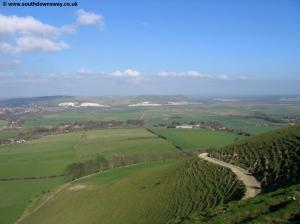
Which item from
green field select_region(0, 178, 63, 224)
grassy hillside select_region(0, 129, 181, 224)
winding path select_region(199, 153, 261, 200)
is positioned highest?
winding path select_region(199, 153, 261, 200)

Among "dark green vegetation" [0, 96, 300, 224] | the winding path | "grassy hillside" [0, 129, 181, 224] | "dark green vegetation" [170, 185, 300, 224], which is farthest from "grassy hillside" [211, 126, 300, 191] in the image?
"grassy hillside" [0, 129, 181, 224]

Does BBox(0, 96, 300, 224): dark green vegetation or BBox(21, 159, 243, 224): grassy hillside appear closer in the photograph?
BBox(21, 159, 243, 224): grassy hillside

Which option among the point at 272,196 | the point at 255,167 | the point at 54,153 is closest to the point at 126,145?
the point at 54,153

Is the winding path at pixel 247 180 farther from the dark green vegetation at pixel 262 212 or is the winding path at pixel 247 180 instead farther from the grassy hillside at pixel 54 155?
the grassy hillside at pixel 54 155

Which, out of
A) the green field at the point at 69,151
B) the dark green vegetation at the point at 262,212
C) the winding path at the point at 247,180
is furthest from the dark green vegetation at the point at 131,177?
the dark green vegetation at the point at 262,212

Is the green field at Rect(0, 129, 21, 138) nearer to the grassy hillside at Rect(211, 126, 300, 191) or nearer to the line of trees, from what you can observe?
the line of trees

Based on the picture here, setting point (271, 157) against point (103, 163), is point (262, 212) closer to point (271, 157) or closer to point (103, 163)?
point (271, 157)
